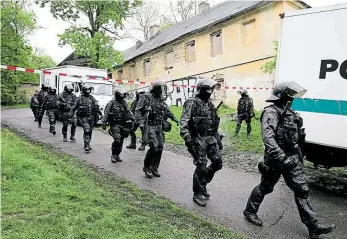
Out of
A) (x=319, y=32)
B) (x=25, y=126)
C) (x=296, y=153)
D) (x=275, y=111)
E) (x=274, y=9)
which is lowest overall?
(x=25, y=126)

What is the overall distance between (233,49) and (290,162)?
18.5 metres

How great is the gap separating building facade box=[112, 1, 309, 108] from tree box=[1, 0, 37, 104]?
40.4ft

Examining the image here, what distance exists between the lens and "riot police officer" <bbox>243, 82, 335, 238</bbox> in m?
4.42

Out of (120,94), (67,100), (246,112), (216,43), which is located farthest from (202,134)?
(216,43)

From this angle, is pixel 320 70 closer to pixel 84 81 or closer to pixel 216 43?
pixel 84 81

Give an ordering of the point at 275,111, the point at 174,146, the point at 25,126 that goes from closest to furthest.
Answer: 1. the point at 275,111
2. the point at 174,146
3. the point at 25,126

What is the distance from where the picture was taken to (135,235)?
161 inches

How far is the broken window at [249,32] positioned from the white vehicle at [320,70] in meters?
14.4

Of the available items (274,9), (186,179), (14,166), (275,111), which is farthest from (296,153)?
(274,9)

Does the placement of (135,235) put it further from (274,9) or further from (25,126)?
(274,9)

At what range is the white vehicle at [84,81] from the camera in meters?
16.8

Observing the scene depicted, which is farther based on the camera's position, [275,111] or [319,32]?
[319,32]

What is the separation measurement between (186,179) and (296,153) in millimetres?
3048

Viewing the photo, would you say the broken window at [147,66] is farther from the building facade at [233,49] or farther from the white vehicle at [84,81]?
the white vehicle at [84,81]
